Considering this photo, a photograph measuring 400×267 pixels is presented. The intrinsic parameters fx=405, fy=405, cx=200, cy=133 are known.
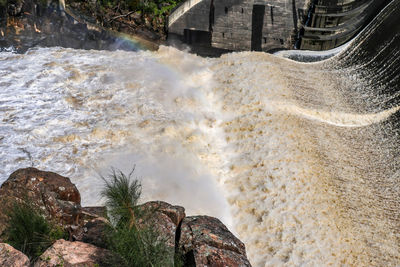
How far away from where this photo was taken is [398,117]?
861 centimetres

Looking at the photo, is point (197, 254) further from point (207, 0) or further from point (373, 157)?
point (207, 0)

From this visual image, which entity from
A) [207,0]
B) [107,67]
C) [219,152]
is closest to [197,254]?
[219,152]

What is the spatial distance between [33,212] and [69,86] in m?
6.24

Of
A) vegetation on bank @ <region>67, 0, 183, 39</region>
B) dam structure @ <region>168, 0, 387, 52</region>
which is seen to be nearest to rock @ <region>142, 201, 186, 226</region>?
vegetation on bank @ <region>67, 0, 183, 39</region>

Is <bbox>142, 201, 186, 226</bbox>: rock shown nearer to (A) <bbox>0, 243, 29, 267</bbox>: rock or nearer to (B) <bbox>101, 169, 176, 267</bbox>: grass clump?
(B) <bbox>101, 169, 176, 267</bbox>: grass clump

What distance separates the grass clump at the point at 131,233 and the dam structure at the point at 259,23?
10506mm

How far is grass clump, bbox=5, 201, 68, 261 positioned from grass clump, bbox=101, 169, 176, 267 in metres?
0.77

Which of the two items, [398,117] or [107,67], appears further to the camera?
[107,67]

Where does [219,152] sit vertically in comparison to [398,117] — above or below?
below

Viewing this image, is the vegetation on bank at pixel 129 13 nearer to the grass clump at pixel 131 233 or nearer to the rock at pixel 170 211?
the rock at pixel 170 211

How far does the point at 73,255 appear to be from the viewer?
12.0 ft

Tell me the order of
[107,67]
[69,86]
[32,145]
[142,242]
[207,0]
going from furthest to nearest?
[207,0], [107,67], [69,86], [32,145], [142,242]

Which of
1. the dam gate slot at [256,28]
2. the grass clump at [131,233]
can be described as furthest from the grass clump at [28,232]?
the dam gate slot at [256,28]

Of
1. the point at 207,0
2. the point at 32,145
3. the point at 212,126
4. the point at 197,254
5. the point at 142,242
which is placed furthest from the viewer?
the point at 207,0
